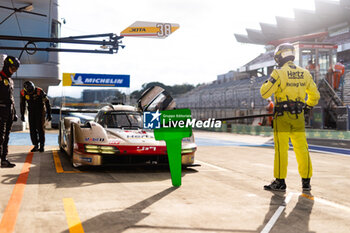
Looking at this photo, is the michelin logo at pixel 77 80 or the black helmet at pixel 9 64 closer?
the black helmet at pixel 9 64

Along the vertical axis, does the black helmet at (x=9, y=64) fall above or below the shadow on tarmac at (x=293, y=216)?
above

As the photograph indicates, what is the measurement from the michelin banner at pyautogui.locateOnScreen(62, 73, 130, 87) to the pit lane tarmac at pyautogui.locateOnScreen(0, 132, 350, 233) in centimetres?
1359

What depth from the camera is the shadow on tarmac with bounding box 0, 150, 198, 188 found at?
484cm

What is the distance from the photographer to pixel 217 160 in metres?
7.76

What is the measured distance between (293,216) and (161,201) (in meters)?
1.31

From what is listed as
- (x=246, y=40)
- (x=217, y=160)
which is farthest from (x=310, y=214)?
(x=246, y=40)

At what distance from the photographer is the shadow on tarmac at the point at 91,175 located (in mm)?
4836

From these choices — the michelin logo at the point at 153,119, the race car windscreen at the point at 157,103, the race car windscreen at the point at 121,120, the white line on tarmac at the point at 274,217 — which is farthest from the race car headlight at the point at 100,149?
the white line on tarmac at the point at 274,217

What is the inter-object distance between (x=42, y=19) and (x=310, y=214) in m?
21.4

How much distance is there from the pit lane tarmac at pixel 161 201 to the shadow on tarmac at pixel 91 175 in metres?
0.01

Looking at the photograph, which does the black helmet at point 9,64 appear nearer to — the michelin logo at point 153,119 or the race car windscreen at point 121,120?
the race car windscreen at point 121,120

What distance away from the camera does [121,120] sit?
265 inches

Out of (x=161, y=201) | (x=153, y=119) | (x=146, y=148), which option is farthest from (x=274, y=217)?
(x=146, y=148)

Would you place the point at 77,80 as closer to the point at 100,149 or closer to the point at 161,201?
the point at 100,149
